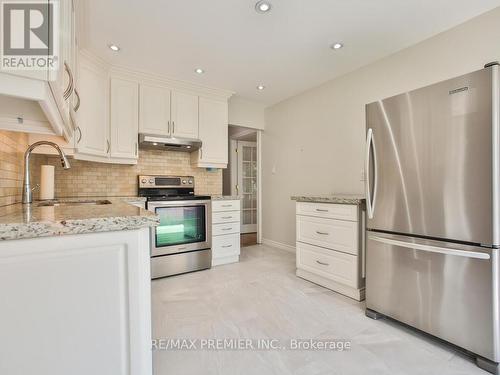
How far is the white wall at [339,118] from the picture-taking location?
211 centimetres

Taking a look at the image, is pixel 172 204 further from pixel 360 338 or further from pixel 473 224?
pixel 473 224

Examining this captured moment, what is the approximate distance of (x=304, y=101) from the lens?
3.70m

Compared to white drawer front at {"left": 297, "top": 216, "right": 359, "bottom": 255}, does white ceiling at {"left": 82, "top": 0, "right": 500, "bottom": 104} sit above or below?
above

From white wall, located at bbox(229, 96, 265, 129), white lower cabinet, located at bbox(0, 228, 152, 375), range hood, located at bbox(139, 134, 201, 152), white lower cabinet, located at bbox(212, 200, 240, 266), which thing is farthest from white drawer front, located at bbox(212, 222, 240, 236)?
white lower cabinet, located at bbox(0, 228, 152, 375)

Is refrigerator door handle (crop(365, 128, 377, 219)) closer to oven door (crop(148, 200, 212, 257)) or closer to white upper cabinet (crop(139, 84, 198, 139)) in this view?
oven door (crop(148, 200, 212, 257))

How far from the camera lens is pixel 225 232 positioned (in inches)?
132

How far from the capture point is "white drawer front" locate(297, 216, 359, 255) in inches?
88.6

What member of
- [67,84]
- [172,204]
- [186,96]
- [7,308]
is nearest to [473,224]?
[7,308]

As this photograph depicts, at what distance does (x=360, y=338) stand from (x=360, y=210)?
1.02m

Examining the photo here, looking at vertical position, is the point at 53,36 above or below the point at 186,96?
below

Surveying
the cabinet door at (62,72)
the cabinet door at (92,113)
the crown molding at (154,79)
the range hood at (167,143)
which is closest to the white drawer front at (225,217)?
the range hood at (167,143)

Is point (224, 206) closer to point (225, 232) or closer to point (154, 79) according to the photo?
point (225, 232)

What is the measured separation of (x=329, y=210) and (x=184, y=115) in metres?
2.23

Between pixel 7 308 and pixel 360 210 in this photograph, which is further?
pixel 360 210
